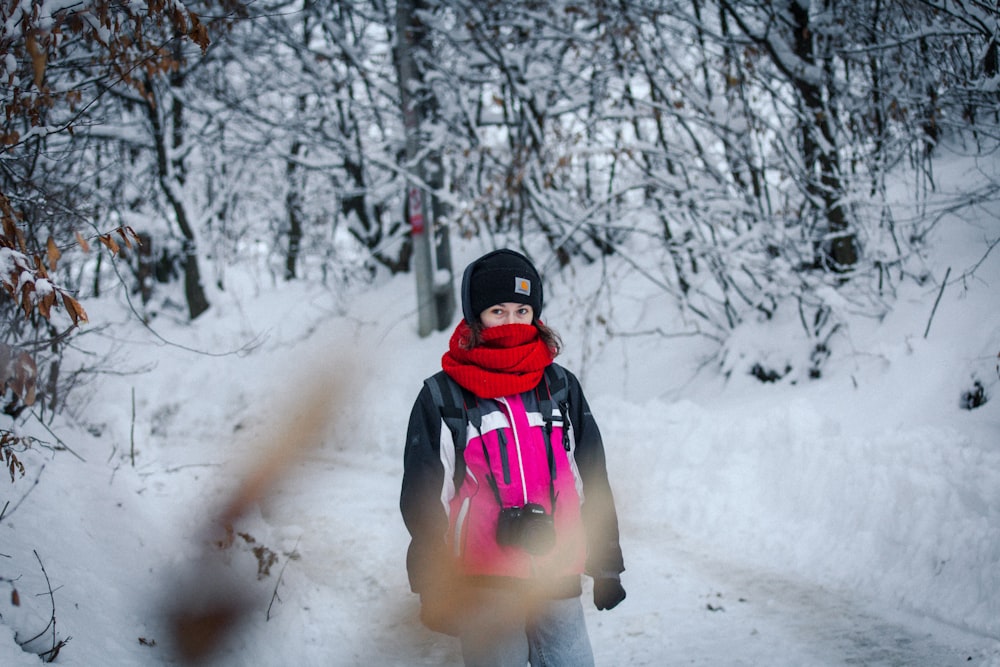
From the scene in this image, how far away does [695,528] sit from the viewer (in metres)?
5.10

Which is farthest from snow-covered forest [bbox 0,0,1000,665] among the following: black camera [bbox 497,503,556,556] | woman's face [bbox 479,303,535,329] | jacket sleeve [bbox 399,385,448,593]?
black camera [bbox 497,503,556,556]

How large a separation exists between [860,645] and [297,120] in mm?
11064

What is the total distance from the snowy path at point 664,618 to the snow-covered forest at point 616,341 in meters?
0.02

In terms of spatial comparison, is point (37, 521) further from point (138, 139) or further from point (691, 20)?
point (138, 139)

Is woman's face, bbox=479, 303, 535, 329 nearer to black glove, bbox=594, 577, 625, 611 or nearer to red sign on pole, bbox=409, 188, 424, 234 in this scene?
black glove, bbox=594, 577, 625, 611

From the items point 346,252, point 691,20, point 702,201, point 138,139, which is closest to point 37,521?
point 702,201

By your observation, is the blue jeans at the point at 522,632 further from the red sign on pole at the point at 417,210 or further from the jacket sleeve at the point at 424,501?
the red sign on pole at the point at 417,210

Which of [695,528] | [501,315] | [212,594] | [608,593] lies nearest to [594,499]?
[608,593]

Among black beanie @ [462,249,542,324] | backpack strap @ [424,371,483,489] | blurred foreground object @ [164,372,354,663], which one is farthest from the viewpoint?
blurred foreground object @ [164,372,354,663]

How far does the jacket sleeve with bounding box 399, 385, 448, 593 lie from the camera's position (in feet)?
7.22

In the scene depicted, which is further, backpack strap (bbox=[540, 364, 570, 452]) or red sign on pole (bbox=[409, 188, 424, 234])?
red sign on pole (bbox=[409, 188, 424, 234])

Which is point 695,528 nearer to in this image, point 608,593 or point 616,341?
point 608,593

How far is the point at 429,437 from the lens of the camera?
2.28 m

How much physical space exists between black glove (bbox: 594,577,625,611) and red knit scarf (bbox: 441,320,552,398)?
2.21ft
